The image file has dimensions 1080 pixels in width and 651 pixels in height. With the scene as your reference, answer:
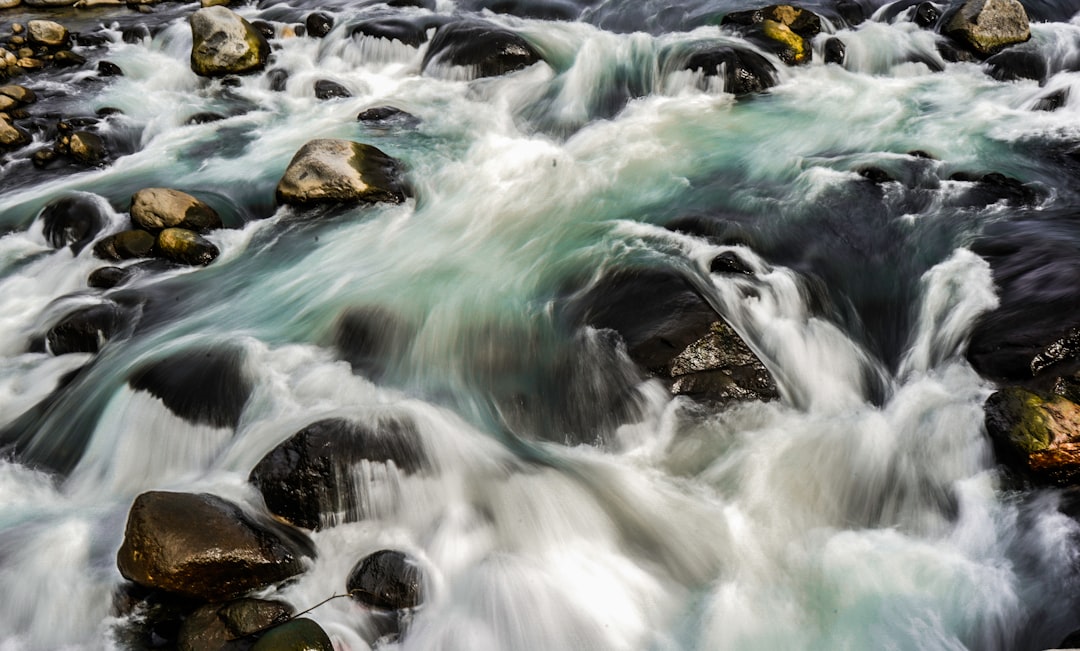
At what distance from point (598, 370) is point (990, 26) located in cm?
878

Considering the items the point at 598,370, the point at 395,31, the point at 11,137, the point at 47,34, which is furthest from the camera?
the point at 47,34

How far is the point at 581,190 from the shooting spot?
855cm

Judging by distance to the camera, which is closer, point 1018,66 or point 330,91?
point 1018,66

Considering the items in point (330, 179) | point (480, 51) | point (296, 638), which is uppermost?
point (480, 51)

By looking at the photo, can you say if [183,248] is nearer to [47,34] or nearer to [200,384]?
[200,384]

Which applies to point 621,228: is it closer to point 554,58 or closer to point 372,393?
point 372,393

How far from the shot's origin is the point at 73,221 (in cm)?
829

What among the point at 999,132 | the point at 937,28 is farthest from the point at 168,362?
the point at 937,28

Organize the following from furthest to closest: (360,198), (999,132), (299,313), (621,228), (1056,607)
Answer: (999,132) < (360,198) < (621,228) < (299,313) < (1056,607)

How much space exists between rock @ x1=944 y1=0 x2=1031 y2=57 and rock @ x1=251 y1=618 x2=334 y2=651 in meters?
11.1

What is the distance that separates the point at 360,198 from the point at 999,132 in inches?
278

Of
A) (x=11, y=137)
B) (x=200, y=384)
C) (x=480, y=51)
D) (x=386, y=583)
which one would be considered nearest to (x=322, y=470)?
(x=386, y=583)

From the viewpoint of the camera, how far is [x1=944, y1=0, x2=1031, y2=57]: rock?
35.5 feet

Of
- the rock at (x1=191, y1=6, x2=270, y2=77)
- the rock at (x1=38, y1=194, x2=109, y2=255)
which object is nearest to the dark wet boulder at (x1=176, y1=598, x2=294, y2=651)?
the rock at (x1=38, y1=194, x2=109, y2=255)
